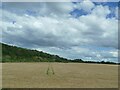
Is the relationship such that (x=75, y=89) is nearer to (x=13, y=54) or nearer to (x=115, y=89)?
(x=115, y=89)

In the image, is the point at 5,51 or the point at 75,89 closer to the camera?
the point at 75,89

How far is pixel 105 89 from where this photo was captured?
25.1 meters

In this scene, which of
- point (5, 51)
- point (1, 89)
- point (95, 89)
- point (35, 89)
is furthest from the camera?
point (5, 51)

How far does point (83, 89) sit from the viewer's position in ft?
77.9

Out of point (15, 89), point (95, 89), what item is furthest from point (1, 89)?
point (95, 89)

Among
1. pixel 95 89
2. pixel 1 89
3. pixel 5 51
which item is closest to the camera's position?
pixel 1 89

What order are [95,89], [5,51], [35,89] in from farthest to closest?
[5,51], [95,89], [35,89]

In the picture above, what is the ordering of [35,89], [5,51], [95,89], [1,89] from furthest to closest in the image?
[5,51]
[95,89]
[35,89]
[1,89]

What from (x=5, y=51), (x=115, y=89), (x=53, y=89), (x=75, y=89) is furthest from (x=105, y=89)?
(x=5, y=51)

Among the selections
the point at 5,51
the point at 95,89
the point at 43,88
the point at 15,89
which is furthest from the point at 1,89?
the point at 5,51

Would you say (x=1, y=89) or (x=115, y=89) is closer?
(x=1, y=89)

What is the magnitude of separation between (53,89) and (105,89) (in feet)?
14.8

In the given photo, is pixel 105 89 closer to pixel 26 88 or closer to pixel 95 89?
pixel 95 89

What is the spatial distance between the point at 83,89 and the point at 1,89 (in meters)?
6.20
